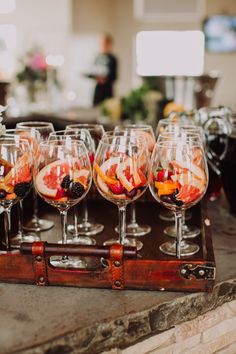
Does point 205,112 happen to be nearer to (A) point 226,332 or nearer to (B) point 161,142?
(B) point 161,142

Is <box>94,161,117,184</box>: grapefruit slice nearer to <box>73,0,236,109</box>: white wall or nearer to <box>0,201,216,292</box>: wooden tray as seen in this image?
<box>0,201,216,292</box>: wooden tray

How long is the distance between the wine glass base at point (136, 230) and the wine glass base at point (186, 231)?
0.15 ft

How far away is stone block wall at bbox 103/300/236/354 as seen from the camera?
3.28 feet

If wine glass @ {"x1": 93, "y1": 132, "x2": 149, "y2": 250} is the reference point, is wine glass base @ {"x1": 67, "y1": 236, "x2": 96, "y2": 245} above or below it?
below

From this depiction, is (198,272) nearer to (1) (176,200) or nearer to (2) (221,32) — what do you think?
(1) (176,200)

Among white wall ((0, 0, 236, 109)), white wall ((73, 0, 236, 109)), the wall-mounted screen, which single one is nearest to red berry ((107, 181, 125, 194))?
white wall ((73, 0, 236, 109))

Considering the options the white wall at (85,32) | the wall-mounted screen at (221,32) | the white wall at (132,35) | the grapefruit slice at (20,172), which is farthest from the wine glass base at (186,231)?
the wall-mounted screen at (221,32)

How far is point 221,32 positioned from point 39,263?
8.39 meters

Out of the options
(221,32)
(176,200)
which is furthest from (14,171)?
(221,32)

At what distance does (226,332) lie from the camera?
111 centimetres

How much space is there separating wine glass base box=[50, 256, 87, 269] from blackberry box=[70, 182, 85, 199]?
0.13m

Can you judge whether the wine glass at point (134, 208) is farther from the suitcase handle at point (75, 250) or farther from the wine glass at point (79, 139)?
the suitcase handle at point (75, 250)

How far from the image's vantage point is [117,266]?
3.25 feet

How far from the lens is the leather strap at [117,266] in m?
0.97
